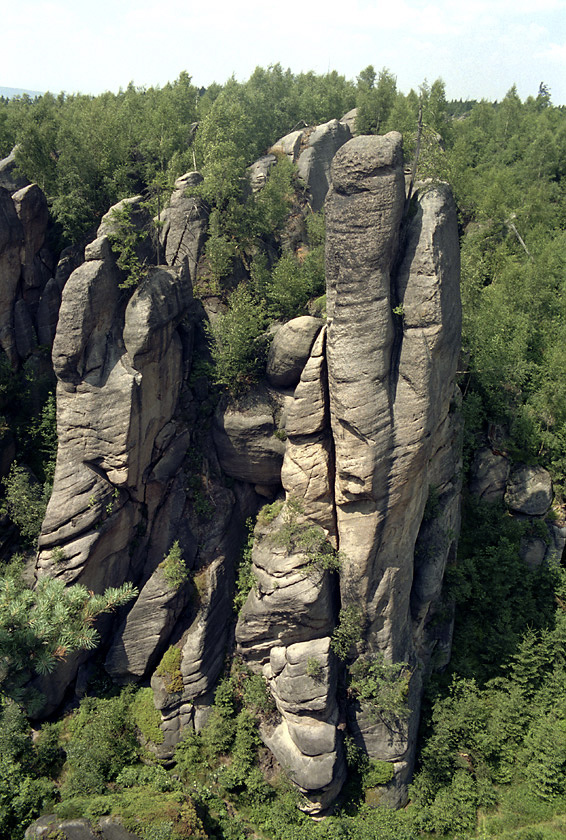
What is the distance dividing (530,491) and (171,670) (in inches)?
787

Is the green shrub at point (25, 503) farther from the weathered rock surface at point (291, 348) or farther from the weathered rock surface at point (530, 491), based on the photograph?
the weathered rock surface at point (530, 491)

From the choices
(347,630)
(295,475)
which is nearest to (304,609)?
(347,630)

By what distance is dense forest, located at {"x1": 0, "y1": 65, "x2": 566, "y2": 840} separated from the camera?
22.1m

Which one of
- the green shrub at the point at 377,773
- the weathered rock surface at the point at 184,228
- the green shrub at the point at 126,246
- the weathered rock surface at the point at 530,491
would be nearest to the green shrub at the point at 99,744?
the green shrub at the point at 377,773

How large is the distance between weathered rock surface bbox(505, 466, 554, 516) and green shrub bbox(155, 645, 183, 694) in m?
18.5

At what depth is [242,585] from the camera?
1073 inches

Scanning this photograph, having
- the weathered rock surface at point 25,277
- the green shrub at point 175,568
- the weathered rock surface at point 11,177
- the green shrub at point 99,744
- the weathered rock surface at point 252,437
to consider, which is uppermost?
the weathered rock surface at point 11,177

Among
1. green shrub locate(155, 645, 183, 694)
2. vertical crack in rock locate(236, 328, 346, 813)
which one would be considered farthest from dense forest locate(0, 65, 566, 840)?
vertical crack in rock locate(236, 328, 346, 813)

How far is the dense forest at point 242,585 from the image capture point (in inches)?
870

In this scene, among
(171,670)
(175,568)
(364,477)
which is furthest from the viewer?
(175,568)

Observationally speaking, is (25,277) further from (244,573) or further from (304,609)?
(304,609)

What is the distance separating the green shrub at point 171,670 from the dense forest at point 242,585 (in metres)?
0.16

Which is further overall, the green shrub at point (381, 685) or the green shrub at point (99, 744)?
the green shrub at point (381, 685)

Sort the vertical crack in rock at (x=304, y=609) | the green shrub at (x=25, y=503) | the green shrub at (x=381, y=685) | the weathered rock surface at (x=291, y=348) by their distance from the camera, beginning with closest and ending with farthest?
1. the vertical crack in rock at (x=304, y=609)
2. the green shrub at (x=381, y=685)
3. the weathered rock surface at (x=291, y=348)
4. the green shrub at (x=25, y=503)
